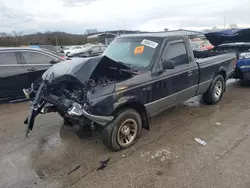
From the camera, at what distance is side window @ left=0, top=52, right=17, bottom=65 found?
610 cm

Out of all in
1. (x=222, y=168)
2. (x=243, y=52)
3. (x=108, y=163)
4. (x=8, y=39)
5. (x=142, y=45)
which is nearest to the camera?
(x=222, y=168)

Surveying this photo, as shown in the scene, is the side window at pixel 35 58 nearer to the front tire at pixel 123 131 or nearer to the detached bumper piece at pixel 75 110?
the detached bumper piece at pixel 75 110

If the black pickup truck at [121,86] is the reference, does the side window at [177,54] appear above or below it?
above

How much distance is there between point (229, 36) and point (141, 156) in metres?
7.01

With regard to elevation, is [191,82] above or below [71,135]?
above

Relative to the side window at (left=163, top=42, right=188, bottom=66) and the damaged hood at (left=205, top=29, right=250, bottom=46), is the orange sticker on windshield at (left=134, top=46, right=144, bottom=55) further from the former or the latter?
the damaged hood at (left=205, top=29, right=250, bottom=46)

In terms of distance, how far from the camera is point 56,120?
5004 millimetres

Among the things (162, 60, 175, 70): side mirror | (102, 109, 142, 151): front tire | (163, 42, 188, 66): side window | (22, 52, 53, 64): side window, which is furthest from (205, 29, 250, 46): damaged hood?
(102, 109, 142, 151): front tire

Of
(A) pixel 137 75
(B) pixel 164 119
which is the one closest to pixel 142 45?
(A) pixel 137 75

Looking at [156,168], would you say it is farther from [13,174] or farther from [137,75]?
[13,174]

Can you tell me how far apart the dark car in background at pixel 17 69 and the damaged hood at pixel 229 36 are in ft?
20.7

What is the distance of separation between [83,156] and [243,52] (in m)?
6.64

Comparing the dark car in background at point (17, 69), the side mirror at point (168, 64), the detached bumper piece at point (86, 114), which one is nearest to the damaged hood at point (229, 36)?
the side mirror at point (168, 64)

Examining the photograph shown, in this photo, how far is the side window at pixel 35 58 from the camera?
6.40m
